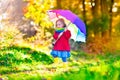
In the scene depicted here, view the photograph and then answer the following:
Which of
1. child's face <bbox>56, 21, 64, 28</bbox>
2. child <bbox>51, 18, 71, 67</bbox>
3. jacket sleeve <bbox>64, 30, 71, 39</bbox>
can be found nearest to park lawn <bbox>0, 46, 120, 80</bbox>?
child <bbox>51, 18, 71, 67</bbox>

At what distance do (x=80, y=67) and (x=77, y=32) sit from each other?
33cm

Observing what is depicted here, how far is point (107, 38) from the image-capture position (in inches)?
195

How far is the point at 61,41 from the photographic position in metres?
4.60

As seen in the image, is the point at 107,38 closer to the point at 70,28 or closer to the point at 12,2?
the point at 70,28

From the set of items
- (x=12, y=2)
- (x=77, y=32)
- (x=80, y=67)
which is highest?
(x=12, y=2)

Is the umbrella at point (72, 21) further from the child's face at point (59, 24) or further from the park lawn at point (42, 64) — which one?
the park lawn at point (42, 64)

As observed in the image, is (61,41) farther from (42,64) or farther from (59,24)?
(42,64)

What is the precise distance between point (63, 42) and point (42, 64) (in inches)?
10.9

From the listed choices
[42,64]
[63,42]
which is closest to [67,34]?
[63,42]

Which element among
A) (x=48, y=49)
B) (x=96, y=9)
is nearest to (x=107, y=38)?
(x=96, y=9)

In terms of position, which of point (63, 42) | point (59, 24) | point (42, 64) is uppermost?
point (59, 24)

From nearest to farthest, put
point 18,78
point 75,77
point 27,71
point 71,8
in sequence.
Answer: point 75,77 → point 18,78 → point 27,71 → point 71,8

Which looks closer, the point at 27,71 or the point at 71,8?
the point at 27,71

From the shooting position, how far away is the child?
4578mm
